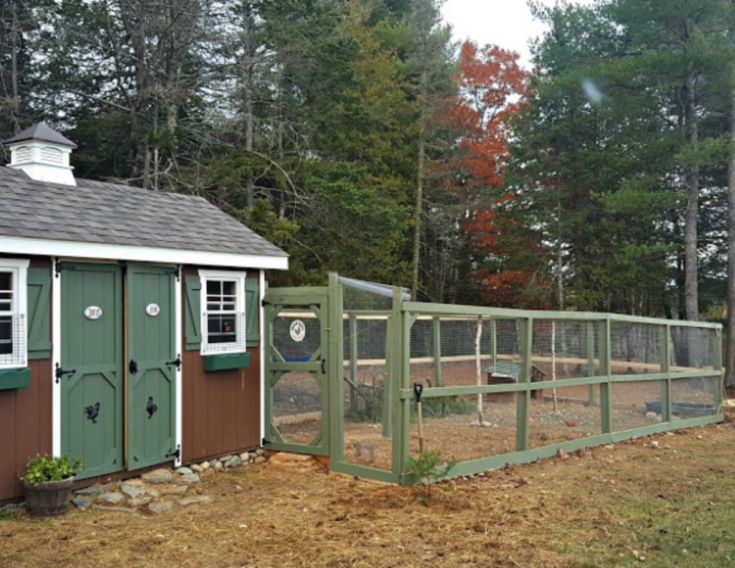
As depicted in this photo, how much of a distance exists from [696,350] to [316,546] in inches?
308

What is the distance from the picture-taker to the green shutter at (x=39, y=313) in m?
5.68

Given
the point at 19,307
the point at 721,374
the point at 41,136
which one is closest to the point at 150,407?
the point at 19,307

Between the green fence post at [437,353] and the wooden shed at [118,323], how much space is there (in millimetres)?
1827

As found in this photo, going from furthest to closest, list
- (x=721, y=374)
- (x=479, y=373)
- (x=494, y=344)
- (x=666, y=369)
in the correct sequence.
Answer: (x=721, y=374) < (x=666, y=369) < (x=494, y=344) < (x=479, y=373)

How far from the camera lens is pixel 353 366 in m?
7.26

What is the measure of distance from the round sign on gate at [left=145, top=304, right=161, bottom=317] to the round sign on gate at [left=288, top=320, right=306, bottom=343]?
1.40 m

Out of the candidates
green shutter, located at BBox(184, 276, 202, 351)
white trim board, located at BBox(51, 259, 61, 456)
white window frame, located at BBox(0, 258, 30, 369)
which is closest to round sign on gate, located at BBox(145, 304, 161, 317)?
green shutter, located at BBox(184, 276, 202, 351)

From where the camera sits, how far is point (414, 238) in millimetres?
21766

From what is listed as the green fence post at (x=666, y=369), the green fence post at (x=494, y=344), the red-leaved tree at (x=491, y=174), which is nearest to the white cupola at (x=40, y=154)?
the green fence post at (x=494, y=344)

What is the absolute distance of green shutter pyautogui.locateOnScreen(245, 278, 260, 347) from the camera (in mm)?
7512

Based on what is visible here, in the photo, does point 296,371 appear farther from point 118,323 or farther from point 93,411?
point 93,411

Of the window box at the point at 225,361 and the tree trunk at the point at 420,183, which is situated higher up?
the tree trunk at the point at 420,183

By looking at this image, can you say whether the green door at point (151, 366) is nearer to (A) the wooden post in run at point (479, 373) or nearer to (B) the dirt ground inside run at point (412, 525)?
(B) the dirt ground inside run at point (412, 525)

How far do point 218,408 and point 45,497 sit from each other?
209 centimetres
